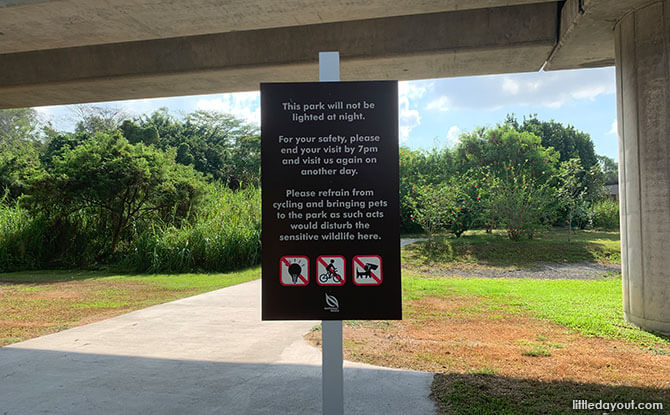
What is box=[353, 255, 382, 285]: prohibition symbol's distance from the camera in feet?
10.4

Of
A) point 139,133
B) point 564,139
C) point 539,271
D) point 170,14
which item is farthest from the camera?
point 564,139

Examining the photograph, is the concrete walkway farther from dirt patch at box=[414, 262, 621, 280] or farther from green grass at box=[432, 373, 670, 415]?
dirt patch at box=[414, 262, 621, 280]

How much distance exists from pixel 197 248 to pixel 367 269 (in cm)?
1141

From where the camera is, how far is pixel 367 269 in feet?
10.4

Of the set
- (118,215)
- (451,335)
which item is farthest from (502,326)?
(118,215)

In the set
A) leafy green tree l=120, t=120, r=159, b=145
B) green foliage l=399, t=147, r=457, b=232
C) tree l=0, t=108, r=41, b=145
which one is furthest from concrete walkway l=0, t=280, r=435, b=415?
tree l=0, t=108, r=41, b=145

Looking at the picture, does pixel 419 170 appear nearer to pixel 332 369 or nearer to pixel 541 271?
pixel 541 271

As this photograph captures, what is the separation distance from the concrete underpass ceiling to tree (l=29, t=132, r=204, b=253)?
17.9 ft

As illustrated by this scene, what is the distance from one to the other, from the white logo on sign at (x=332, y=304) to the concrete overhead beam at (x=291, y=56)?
5.19 metres

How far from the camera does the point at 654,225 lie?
20.1 ft

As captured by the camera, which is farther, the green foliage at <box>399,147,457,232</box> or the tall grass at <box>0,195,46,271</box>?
the green foliage at <box>399,147,457,232</box>

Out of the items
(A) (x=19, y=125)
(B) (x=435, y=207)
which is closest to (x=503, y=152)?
(B) (x=435, y=207)

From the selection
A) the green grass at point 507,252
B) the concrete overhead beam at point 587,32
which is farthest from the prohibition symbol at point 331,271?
the green grass at point 507,252

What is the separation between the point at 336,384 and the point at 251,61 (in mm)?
6042
